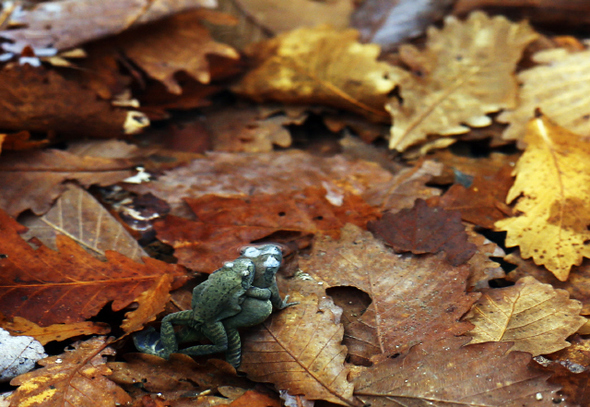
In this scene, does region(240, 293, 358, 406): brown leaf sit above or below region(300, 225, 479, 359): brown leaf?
below

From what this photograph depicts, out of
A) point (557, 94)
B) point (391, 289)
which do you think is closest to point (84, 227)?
point (391, 289)

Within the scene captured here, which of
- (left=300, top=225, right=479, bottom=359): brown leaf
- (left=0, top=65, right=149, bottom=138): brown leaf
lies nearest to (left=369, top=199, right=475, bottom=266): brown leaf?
(left=300, top=225, right=479, bottom=359): brown leaf

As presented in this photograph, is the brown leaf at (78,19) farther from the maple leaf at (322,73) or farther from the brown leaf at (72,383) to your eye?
the brown leaf at (72,383)

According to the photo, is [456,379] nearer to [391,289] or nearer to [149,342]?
[391,289]

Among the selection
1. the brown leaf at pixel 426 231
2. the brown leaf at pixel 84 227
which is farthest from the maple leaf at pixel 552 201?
the brown leaf at pixel 84 227

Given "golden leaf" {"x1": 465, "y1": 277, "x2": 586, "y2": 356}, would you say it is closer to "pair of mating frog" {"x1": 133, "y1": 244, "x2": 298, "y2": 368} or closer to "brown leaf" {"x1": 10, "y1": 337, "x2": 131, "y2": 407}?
"pair of mating frog" {"x1": 133, "y1": 244, "x2": 298, "y2": 368}

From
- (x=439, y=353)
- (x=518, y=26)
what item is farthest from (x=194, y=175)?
(x=518, y=26)

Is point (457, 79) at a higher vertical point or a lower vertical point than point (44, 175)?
higher
